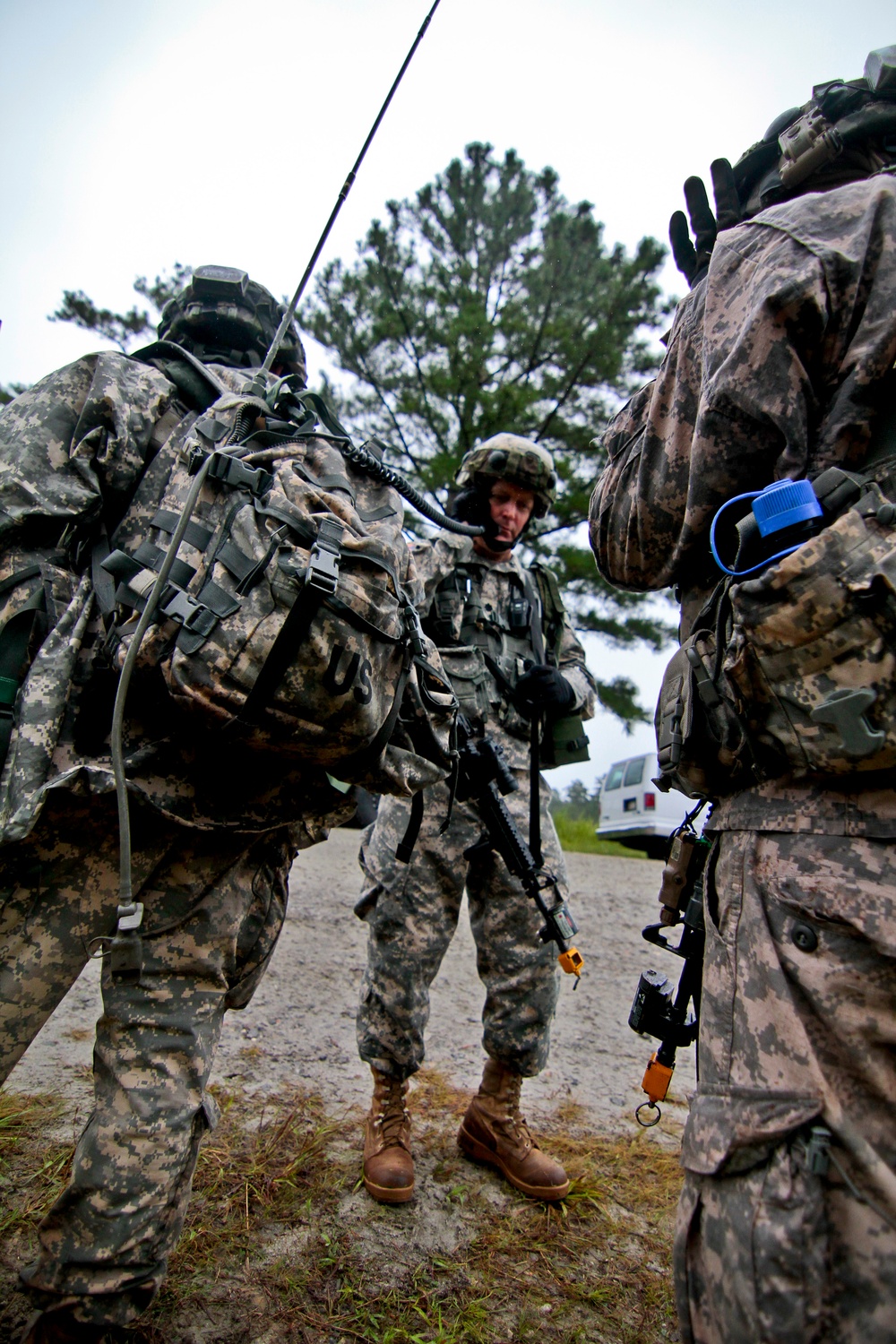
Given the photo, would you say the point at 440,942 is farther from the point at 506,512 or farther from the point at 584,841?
the point at 584,841

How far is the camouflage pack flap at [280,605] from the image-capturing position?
1385 millimetres

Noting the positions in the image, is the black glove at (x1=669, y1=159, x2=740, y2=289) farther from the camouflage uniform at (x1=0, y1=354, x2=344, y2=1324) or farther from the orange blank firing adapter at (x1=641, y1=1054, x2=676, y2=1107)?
the orange blank firing adapter at (x1=641, y1=1054, x2=676, y2=1107)

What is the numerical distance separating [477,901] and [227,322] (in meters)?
2.02

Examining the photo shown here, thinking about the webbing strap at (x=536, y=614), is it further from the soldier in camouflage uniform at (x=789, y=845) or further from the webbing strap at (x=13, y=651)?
the webbing strap at (x=13, y=651)

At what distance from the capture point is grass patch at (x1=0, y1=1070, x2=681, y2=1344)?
1.79 metres

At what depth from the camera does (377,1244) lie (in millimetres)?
2080

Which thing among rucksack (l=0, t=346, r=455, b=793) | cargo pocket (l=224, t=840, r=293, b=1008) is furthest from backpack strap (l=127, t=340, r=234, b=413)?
cargo pocket (l=224, t=840, r=293, b=1008)

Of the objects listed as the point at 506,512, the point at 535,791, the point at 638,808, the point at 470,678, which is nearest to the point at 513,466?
the point at 506,512

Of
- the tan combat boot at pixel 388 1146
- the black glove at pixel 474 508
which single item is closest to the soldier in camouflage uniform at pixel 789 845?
the tan combat boot at pixel 388 1146

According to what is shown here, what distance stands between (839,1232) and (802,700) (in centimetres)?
70

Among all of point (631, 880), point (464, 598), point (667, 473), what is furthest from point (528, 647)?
point (631, 880)

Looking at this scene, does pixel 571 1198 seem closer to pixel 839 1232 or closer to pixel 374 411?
pixel 839 1232

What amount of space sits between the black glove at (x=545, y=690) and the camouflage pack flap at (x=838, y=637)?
65.7 inches

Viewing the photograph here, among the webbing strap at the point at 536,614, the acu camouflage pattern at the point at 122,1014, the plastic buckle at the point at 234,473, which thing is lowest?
the acu camouflage pattern at the point at 122,1014
